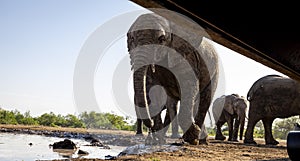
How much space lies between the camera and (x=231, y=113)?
46.9 feet

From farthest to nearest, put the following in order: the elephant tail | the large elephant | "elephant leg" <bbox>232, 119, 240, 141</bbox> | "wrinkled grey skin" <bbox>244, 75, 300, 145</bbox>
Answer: "elephant leg" <bbox>232, 119, 240, 141</bbox>
the elephant tail
"wrinkled grey skin" <bbox>244, 75, 300, 145</bbox>
the large elephant

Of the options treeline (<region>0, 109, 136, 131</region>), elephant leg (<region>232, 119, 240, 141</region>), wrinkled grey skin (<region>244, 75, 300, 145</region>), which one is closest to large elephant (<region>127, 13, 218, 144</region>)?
wrinkled grey skin (<region>244, 75, 300, 145</region>)

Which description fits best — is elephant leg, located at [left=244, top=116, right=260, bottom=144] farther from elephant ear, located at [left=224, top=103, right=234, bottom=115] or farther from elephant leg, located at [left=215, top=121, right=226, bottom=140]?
elephant leg, located at [left=215, top=121, right=226, bottom=140]

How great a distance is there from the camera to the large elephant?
5.42 meters

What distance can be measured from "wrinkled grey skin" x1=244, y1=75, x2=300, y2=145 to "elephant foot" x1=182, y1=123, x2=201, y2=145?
5.06m

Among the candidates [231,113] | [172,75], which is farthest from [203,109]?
[231,113]

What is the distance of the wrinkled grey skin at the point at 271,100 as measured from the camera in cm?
1046

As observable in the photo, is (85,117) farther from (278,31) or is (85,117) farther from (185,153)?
(278,31)

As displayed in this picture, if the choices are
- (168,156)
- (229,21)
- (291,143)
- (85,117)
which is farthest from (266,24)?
(85,117)

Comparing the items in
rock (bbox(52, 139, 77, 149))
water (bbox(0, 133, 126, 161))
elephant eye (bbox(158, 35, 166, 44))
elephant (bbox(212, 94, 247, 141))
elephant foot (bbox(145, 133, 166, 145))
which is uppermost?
elephant eye (bbox(158, 35, 166, 44))

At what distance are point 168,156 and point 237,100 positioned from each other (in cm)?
984

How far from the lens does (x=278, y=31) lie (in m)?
1.79

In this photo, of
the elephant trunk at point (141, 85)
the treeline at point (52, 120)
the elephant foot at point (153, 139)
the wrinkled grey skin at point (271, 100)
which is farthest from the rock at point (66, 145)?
the treeline at point (52, 120)

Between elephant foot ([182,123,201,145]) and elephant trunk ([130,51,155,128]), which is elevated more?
elephant trunk ([130,51,155,128])
